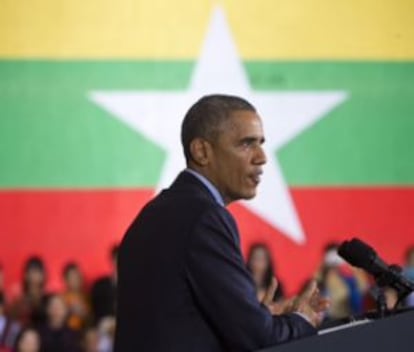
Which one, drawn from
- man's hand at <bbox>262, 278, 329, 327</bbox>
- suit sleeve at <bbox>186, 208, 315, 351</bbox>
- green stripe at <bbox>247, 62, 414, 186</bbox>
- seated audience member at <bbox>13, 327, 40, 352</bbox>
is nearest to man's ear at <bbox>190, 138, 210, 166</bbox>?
suit sleeve at <bbox>186, 208, 315, 351</bbox>

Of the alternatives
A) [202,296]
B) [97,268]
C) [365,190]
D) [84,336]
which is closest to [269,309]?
[202,296]

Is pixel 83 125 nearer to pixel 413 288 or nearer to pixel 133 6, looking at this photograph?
pixel 133 6

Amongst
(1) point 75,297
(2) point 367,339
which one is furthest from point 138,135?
(2) point 367,339

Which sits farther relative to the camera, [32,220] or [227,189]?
[32,220]

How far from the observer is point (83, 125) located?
10.2 metres

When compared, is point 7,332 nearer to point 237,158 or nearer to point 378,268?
point 237,158

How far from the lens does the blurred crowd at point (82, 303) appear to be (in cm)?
834

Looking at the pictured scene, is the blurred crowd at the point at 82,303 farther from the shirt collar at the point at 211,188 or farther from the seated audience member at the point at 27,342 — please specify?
the shirt collar at the point at 211,188

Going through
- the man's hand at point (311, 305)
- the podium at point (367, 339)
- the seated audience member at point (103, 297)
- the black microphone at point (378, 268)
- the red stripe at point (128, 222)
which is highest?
the red stripe at point (128, 222)

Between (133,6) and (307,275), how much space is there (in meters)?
2.24

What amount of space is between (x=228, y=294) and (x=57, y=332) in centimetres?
539

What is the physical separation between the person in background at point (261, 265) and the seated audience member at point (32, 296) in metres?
1.31

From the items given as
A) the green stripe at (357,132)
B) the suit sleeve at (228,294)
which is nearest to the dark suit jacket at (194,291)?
the suit sleeve at (228,294)

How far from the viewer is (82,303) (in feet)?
30.2
